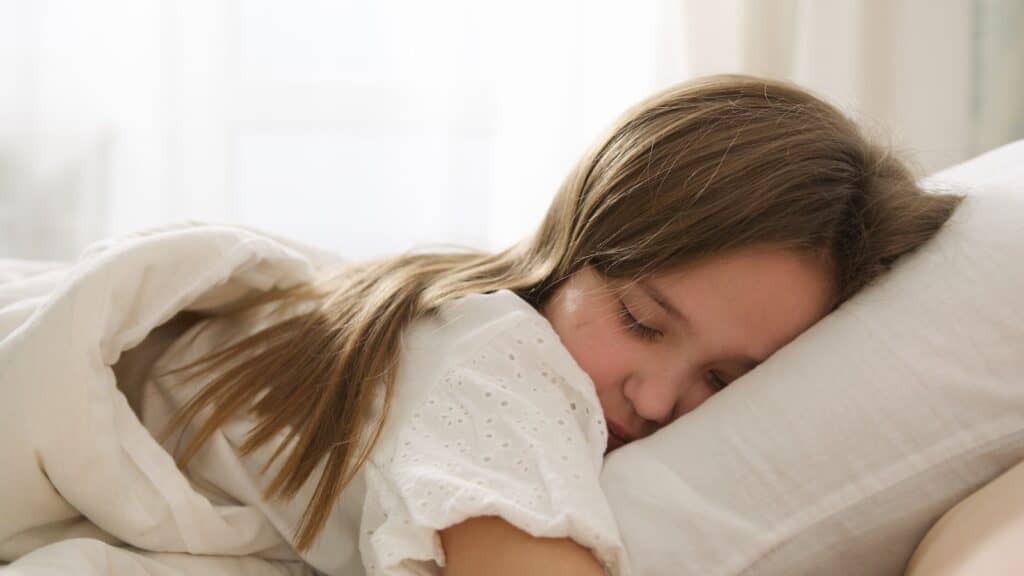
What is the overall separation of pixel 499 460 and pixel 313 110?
128 cm

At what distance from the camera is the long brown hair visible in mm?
841

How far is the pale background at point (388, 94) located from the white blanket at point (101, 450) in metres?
0.93

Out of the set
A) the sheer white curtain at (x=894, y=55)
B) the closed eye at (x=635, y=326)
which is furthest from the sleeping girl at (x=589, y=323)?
the sheer white curtain at (x=894, y=55)

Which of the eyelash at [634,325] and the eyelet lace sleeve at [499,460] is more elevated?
the eyelash at [634,325]

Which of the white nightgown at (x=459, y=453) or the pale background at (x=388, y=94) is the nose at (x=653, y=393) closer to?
the white nightgown at (x=459, y=453)

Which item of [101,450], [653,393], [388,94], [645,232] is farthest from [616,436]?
[388,94]

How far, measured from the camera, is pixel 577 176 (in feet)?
3.08

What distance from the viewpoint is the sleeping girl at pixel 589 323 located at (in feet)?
2.62

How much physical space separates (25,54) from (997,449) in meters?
1.62

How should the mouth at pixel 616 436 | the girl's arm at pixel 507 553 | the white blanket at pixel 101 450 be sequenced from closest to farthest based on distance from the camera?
the girl's arm at pixel 507 553
the white blanket at pixel 101 450
the mouth at pixel 616 436

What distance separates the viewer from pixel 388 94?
1885 millimetres

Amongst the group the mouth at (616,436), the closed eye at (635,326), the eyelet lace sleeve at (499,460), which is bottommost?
the mouth at (616,436)

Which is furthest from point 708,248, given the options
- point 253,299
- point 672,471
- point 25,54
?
point 25,54

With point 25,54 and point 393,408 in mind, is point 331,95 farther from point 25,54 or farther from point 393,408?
point 393,408
